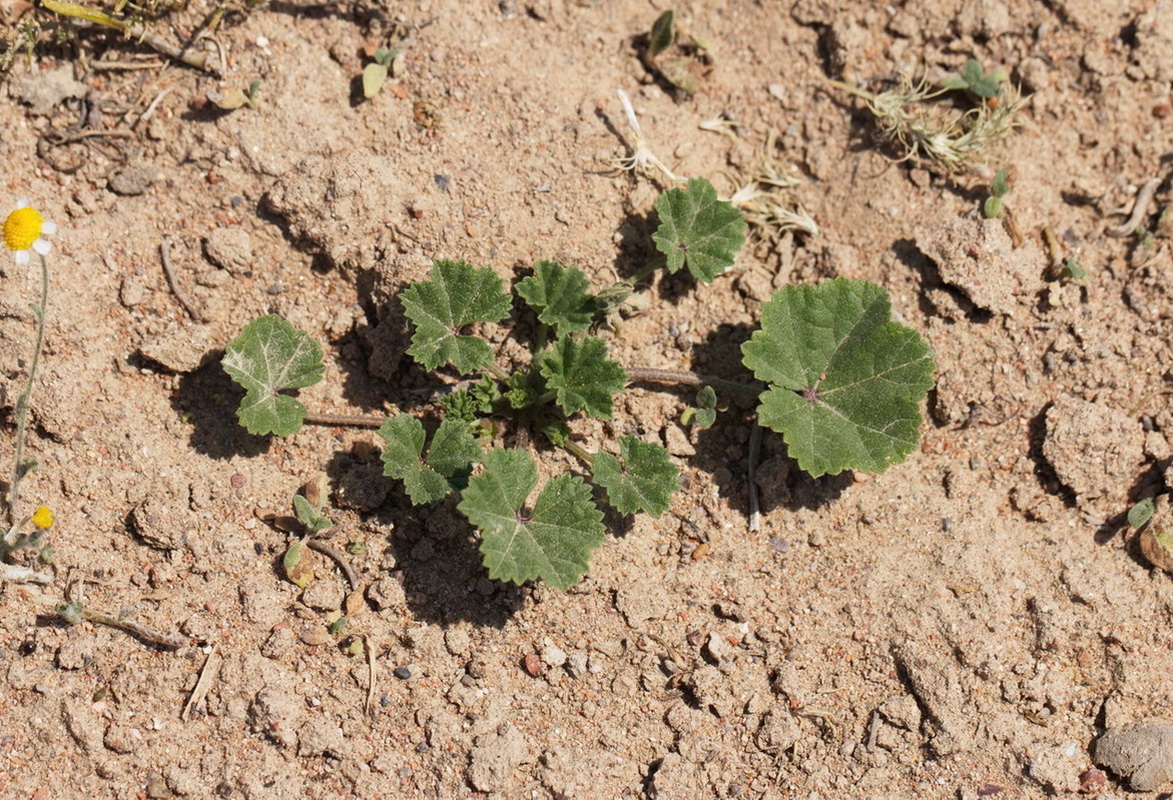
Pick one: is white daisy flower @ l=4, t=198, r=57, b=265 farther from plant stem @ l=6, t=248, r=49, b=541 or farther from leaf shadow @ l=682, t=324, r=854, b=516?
leaf shadow @ l=682, t=324, r=854, b=516

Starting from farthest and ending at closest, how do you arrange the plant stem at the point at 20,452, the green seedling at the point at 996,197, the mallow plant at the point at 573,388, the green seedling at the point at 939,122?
the green seedling at the point at 939,122 < the green seedling at the point at 996,197 < the mallow plant at the point at 573,388 < the plant stem at the point at 20,452

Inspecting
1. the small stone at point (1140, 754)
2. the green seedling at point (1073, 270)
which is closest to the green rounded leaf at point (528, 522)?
the small stone at point (1140, 754)

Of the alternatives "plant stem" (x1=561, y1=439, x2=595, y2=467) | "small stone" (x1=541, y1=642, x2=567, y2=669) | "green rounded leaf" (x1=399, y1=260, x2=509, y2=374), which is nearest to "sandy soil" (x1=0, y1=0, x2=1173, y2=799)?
"small stone" (x1=541, y1=642, x2=567, y2=669)

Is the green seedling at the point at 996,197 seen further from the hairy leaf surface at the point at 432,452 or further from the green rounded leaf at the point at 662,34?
the hairy leaf surface at the point at 432,452

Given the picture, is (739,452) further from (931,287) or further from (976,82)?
(976,82)

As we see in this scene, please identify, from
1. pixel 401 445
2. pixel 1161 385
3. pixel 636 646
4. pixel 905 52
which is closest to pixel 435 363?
pixel 401 445

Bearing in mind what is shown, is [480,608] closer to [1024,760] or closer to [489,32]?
[1024,760]

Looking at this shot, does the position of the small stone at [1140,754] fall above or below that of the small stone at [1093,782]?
above
